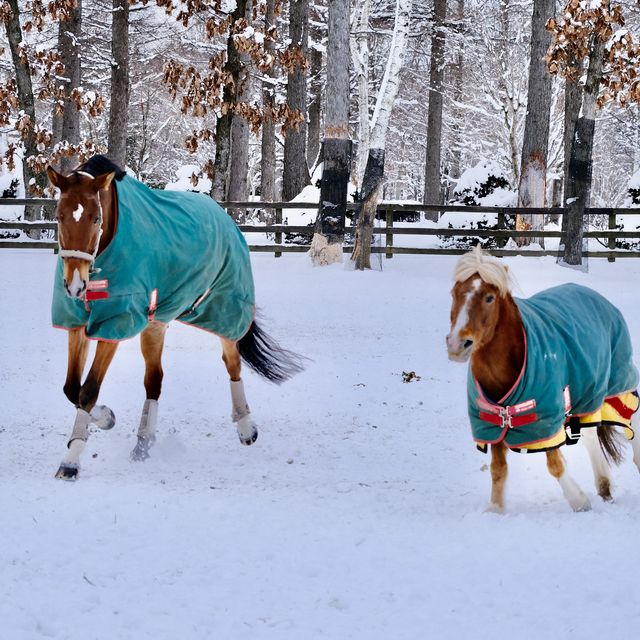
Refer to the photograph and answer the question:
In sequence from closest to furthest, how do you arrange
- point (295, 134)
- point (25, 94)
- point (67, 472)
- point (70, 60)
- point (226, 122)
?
point (67, 472)
point (226, 122)
point (25, 94)
point (70, 60)
point (295, 134)

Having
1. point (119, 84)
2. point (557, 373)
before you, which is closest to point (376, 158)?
point (119, 84)

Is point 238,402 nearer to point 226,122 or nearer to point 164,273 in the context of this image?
point 164,273

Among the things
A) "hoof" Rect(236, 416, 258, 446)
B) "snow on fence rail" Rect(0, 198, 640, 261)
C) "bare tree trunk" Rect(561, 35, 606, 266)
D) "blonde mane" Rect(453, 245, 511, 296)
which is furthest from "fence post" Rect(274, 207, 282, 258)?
"blonde mane" Rect(453, 245, 511, 296)

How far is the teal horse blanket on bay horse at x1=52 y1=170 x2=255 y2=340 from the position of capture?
530 centimetres

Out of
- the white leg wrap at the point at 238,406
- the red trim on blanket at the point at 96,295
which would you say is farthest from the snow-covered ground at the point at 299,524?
the red trim on blanket at the point at 96,295

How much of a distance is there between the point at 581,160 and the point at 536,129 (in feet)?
7.69

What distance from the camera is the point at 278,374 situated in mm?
7133

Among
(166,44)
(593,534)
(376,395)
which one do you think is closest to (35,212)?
(166,44)

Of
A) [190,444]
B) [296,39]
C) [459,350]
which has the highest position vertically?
[296,39]

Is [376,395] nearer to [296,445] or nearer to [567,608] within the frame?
[296,445]

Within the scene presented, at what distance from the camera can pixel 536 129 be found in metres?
18.5

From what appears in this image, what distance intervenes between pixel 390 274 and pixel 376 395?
26.6ft

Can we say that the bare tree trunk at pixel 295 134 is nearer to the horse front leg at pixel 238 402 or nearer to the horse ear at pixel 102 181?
the horse front leg at pixel 238 402

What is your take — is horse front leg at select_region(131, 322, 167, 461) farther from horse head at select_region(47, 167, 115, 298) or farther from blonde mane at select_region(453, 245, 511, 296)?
blonde mane at select_region(453, 245, 511, 296)
